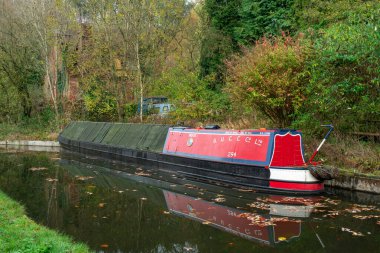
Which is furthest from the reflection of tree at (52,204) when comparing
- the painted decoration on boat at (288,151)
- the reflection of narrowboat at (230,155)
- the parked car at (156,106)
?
the parked car at (156,106)

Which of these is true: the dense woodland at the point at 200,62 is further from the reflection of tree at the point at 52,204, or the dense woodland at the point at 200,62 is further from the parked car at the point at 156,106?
the reflection of tree at the point at 52,204

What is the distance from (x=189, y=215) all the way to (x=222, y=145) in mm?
3854

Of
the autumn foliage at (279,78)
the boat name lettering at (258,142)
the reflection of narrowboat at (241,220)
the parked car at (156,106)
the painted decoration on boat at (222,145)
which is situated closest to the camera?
the reflection of narrowboat at (241,220)

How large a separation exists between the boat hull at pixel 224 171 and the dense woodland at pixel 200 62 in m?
2.71

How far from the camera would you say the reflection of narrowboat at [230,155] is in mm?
9938

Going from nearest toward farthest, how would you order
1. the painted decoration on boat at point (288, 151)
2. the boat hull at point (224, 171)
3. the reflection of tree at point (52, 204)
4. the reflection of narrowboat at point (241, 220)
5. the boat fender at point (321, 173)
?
the reflection of narrowboat at point (241, 220) → the reflection of tree at point (52, 204) → the boat fender at point (321, 173) → the boat hull at point (224, 171) → the painted decoration on boat at point (288, 151)

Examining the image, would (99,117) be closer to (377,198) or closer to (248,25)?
(248,25)

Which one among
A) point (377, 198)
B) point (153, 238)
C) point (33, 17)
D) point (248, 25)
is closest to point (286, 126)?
point (377, 198)

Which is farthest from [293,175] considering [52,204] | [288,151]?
[52,204]

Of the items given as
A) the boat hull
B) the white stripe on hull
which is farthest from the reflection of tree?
the white stripe on hull

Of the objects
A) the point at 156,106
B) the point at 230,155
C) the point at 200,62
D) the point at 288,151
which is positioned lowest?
the point at 230,155

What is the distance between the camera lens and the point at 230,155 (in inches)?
452

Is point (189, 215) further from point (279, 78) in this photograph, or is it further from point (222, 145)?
point (279, 78)

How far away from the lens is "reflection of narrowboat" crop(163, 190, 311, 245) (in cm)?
707
